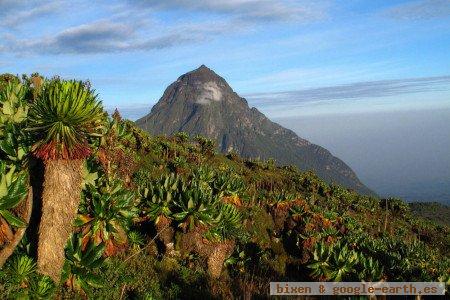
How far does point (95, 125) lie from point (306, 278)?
10.2 m

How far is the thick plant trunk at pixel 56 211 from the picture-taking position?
7445mm

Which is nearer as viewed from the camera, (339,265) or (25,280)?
(25,280)

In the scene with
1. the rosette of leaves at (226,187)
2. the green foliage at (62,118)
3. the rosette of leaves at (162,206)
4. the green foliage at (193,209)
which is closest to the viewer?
the green foliage at (62,118)

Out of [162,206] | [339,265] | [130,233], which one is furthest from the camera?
[339,265]

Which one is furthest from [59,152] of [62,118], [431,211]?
[431,211]

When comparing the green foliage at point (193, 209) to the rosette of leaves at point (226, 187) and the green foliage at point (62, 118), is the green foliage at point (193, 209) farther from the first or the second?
the rosette of leaves at point (226, 187)

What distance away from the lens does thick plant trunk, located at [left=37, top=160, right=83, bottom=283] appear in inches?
293

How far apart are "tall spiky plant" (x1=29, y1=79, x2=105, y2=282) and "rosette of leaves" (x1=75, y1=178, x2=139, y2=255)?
135 cm

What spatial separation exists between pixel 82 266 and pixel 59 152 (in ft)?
8.82

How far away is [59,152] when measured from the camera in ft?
23.8

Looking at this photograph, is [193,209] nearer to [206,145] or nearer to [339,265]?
[339,265]

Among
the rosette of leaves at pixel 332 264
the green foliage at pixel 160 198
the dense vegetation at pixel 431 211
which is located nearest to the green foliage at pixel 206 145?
the green foliage at pixel 160 198

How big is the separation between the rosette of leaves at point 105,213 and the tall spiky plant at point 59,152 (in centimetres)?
135

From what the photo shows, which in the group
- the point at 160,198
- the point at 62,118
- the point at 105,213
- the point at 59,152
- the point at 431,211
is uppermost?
the point at 62,118
